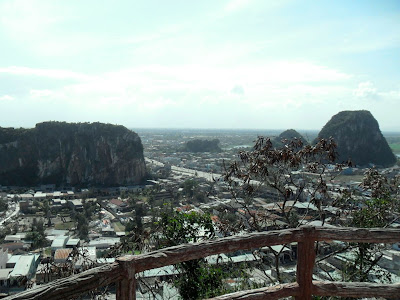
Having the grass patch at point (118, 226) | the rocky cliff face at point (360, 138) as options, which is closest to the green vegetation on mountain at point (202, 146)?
the rocky cliff face at point (360, 138)

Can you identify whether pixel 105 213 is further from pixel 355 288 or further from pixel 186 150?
pixel 186 150

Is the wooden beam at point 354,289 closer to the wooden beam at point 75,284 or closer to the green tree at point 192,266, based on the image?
the wooden beam at point 75,284

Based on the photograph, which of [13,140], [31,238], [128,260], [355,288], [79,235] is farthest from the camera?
[13,140]

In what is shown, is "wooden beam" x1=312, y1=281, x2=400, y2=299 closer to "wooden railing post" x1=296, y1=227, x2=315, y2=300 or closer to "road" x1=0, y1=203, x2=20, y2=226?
"wooden railing post" x1=296, y1=227, x2=315, y2=300

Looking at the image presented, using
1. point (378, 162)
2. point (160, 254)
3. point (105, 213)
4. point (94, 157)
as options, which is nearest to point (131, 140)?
point (94, 157)

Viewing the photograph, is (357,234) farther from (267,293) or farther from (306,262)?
(267,293)

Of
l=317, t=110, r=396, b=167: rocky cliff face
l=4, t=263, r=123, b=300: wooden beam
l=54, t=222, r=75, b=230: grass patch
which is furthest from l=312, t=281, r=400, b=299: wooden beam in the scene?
l=317, t=110, r=396, b=167: rocky cliff face

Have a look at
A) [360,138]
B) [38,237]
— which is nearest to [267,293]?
[38,237]
